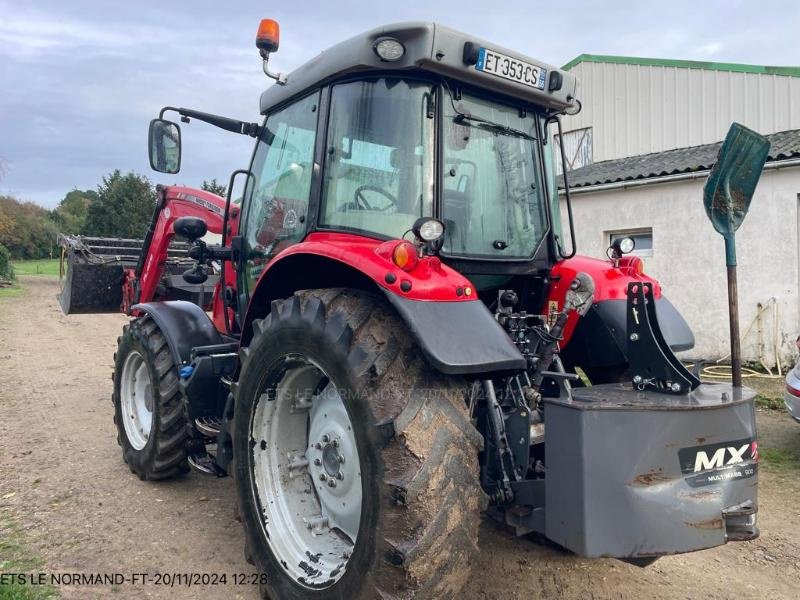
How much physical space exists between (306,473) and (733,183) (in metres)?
2.60

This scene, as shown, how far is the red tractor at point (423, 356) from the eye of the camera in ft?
6.88

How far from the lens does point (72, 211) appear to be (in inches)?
2003

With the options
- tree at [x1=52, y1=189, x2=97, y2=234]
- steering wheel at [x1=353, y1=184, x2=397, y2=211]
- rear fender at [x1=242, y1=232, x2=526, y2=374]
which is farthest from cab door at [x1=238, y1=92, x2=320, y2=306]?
tree at [x1=52, y1=189, x2=97, y2=234]

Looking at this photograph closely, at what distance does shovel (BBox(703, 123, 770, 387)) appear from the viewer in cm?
288

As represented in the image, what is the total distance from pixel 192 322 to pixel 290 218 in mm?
1259

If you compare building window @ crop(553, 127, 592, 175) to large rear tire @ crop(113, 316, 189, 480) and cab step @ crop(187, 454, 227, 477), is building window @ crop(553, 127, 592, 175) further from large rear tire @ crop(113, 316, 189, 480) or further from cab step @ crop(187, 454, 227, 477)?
cab step @ crop(187, 454, 227, 477)

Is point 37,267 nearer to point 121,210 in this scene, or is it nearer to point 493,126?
point 121,210

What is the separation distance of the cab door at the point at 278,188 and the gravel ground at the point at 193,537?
1436mm

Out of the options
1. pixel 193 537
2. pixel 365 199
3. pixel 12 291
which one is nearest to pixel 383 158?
pixel 365 199

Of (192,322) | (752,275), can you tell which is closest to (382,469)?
(192,322)

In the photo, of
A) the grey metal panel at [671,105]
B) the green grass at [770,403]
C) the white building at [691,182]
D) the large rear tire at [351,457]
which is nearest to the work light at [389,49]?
the large rear tire at [351,457]

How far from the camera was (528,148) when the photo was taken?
323 centimetres

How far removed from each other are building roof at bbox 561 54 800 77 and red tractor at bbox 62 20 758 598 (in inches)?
472

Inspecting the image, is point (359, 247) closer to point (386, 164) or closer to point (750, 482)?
point (386, 164)
